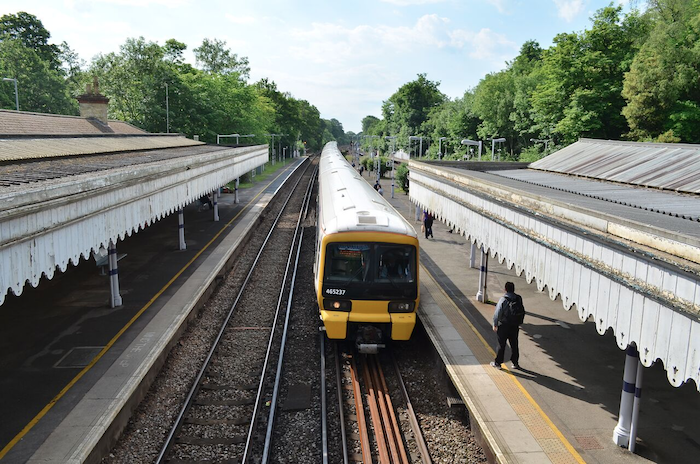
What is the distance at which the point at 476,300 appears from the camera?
14617 millimetres

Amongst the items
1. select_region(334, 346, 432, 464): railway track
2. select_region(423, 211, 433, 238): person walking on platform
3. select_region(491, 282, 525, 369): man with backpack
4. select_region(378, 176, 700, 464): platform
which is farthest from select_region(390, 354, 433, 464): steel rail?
select_region(423, 211, 433, 238): person walking on platform

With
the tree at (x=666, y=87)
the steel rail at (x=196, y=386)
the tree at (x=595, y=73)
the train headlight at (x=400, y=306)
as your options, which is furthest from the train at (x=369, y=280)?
the tree at (x=595, y=73)

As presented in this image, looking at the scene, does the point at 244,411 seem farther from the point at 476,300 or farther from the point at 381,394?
the point at 476,300

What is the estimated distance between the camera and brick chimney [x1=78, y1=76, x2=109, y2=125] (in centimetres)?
3038

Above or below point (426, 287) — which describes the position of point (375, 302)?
above

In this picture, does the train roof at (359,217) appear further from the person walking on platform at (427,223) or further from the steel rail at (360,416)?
the person walking on platform at (427,223)

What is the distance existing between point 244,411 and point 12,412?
146 inches

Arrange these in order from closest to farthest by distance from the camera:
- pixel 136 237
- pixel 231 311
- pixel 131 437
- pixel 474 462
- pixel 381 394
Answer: pixel 474 462 < pixel 131 437 < pixel 381 394 < pixel 231 311 < pixel 136 237

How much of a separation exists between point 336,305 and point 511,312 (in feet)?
11.3

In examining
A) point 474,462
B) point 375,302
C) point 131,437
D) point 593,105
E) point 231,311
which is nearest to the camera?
point 474,462

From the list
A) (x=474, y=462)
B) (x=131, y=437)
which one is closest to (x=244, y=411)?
(x=131, y=437)

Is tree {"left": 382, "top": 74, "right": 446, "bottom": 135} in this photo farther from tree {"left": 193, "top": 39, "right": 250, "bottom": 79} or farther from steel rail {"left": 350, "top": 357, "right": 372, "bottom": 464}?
steel rail {"left": 350, "top": 357, "right": 372, "bottom": 464}

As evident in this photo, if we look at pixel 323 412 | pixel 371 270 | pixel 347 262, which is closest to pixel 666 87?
pixel 371 270

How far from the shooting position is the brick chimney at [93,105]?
99.7ft
